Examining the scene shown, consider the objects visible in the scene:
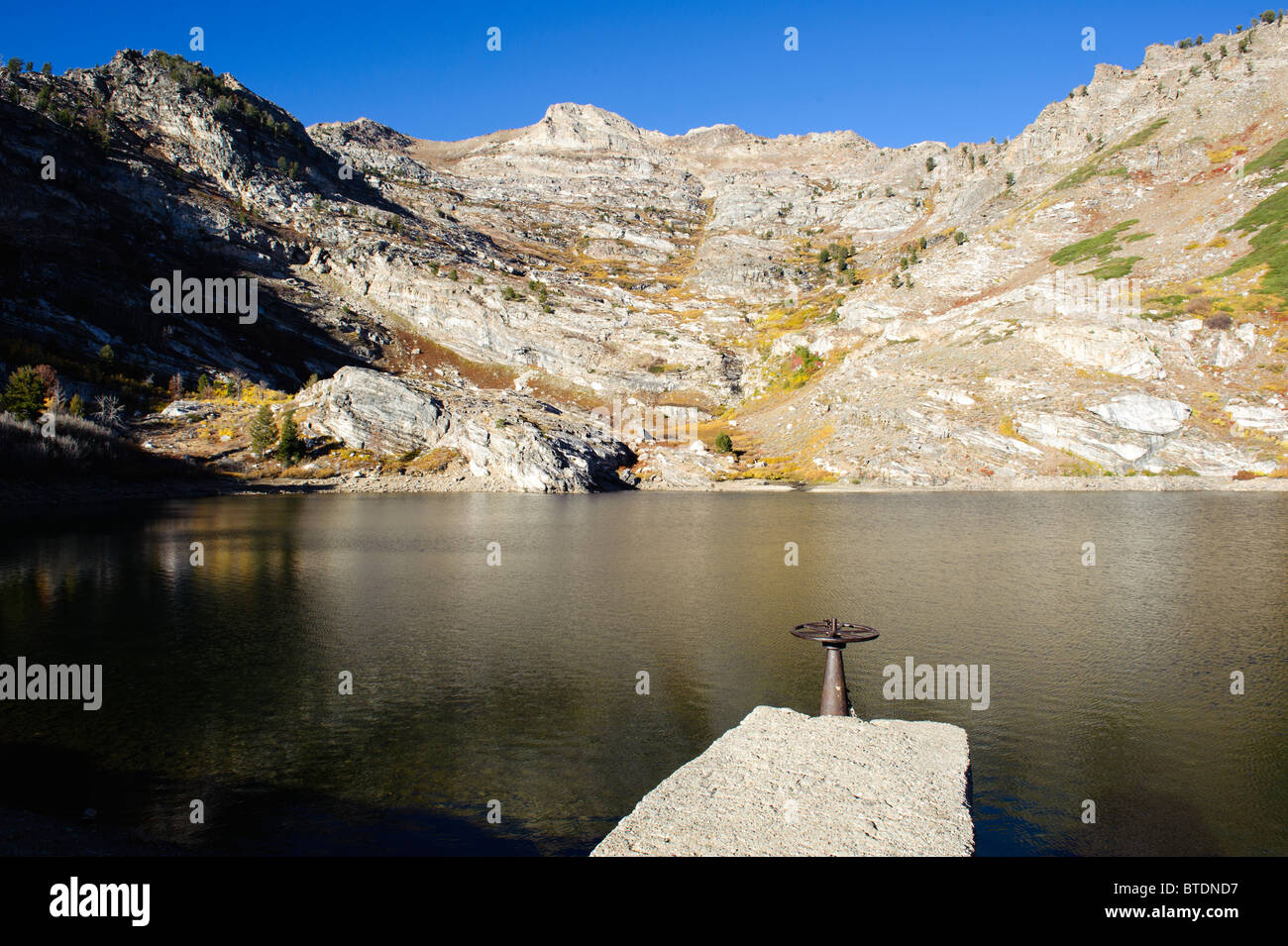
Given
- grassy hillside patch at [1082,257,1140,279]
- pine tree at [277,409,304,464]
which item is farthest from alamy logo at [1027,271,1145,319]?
pine tree at [277,409,304,464]

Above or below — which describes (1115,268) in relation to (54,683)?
above

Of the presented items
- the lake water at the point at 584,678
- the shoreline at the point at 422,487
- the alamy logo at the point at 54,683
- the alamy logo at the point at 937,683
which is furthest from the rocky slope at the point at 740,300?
the alamy logo at the point at 937,683

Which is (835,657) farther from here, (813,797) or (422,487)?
(422,487)

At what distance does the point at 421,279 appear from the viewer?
156 metres

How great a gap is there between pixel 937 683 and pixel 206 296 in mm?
154282

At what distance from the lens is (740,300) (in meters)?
174

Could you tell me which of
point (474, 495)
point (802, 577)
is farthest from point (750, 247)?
point (802, 577)

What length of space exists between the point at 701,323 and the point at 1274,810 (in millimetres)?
151303

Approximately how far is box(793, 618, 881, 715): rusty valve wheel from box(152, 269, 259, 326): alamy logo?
13843 centimetres

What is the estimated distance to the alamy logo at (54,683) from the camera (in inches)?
763

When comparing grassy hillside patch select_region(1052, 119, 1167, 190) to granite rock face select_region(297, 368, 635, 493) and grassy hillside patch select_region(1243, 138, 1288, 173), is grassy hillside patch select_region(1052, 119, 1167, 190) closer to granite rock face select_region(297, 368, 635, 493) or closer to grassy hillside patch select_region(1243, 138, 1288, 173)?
grassy hillside patch select_region(1243, 138, 1288, 173)

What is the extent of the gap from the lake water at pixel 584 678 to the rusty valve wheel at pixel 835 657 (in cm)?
274

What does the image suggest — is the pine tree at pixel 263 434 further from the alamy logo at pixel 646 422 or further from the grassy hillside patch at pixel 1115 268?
the grassy hillside patch at pixel 1115 268

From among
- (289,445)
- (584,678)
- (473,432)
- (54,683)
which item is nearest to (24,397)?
(289,445)
